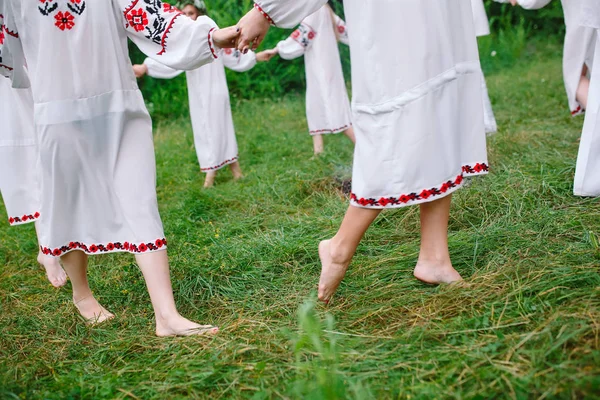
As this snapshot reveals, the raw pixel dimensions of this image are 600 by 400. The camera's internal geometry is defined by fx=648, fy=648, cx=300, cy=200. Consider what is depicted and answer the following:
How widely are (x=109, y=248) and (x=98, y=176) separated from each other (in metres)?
0.30

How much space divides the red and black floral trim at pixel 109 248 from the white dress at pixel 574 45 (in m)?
2.46

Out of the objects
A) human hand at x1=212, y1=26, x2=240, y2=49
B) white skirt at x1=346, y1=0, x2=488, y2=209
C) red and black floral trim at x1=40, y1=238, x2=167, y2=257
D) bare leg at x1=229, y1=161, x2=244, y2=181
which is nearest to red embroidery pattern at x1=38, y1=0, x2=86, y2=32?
human hand at x1=212, y1=26, x2=240, y2=49

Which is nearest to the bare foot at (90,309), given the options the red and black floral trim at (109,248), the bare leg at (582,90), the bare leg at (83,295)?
the bare leg at (83,295)

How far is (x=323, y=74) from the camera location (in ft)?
19.8

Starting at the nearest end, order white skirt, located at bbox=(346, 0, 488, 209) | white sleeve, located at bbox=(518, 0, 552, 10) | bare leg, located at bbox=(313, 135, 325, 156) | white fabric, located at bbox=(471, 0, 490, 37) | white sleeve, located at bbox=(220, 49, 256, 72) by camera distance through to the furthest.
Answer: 1. white skirt, located at bbox=(346, 0, 488, 209)
2. white sleeve, located at bbox=(518, 0, 552, 10)
3. white fabric, located at bbox=(471, 0, 490, 37)
4. white sleeve, located at bbox=(220, 49, 256, 72)
5. bare leg, located at bbox=(313, 135, 325, 156)

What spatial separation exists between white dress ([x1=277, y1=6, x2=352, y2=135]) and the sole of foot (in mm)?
3669

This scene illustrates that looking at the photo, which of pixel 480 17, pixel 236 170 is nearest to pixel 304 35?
pixel 236 170

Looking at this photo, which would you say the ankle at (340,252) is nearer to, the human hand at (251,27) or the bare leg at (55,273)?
the human hand at (251,27)

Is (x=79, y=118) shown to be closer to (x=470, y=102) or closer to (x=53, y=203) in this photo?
(x=53, y=203)

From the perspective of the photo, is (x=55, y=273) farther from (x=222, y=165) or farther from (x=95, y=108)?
(x=222, y=165)

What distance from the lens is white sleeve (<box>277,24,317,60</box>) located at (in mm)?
6047

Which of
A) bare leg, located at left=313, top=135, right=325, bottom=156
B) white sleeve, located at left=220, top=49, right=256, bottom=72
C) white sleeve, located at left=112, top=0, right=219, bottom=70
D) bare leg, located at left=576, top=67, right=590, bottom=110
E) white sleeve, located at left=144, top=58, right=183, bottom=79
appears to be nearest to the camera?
white sleeve, located at left=112, top=0, right=219, bottom=70

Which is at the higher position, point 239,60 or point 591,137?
point 591,137

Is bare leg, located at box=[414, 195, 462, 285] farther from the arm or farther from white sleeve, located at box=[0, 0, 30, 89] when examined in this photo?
white sleeve, located at box=[0, 0, 30, 89]
